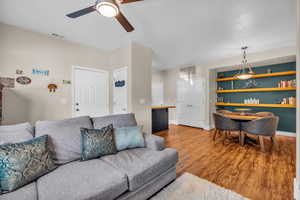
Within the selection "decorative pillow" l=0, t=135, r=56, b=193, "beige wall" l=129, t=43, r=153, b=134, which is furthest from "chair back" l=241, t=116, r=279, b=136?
"decorative pillow" l=0, t=135, r=56, b=193

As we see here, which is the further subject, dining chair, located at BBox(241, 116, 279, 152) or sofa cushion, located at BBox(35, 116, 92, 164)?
dining chair, located at BBox(241, 116, 279, 152)

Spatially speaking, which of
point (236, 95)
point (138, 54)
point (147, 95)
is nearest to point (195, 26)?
point (138, 54)

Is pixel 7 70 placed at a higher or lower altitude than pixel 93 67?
lower

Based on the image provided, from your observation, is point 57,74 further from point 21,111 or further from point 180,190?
point 180,190

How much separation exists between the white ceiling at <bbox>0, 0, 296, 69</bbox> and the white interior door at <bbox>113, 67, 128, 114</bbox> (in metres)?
0.74

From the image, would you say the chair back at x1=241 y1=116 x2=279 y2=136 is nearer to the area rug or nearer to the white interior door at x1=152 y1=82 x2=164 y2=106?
the area rug

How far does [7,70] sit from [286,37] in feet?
19.2

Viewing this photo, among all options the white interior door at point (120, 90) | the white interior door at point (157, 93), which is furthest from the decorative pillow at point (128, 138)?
the white interior door at point (157, 93)

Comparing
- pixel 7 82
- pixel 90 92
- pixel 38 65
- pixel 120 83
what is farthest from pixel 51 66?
pixel 120 83

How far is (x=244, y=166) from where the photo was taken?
2166 millimetres

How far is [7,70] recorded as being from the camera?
237 centimetres

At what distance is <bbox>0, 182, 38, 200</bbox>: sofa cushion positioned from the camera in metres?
0.95

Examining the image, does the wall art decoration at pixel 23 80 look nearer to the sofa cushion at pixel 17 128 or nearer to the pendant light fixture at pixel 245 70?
the sofa cushion at pixel 17 128

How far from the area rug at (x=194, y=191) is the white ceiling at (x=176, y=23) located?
2553mm
